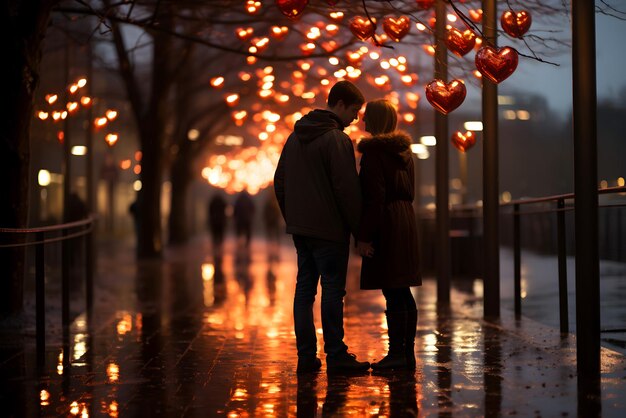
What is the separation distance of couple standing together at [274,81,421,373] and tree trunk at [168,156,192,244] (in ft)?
92.4

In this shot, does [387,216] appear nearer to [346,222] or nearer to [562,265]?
[346,222]

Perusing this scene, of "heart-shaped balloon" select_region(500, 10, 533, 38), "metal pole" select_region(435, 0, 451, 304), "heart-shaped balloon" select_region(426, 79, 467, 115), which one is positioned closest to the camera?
"heart-shaped balloon" select_region(426, 79, 467, 115)

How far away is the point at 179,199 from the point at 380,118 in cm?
2907

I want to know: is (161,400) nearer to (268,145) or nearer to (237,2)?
(237,2)

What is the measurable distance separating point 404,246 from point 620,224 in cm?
265

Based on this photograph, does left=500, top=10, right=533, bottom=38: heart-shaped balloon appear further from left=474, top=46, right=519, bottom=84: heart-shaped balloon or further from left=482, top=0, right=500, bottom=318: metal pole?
left=474, top=46, right=519, bottom=84: heart-shaped balloon

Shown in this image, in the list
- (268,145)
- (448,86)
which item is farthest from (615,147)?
(268,145)

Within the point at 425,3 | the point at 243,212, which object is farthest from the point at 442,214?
the point at 243,212

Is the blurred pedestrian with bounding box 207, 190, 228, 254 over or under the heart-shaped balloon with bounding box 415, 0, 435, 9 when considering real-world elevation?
under

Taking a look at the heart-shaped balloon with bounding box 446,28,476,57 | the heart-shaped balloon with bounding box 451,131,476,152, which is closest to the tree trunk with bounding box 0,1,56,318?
the heart-shaped balloon with bounding box 446,28,476,57

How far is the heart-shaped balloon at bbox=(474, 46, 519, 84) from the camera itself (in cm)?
922

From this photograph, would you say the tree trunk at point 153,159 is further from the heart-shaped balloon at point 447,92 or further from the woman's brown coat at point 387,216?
the woman's brown coat at point 387,216

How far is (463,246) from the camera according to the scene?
19.6m

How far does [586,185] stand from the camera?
758 cm
